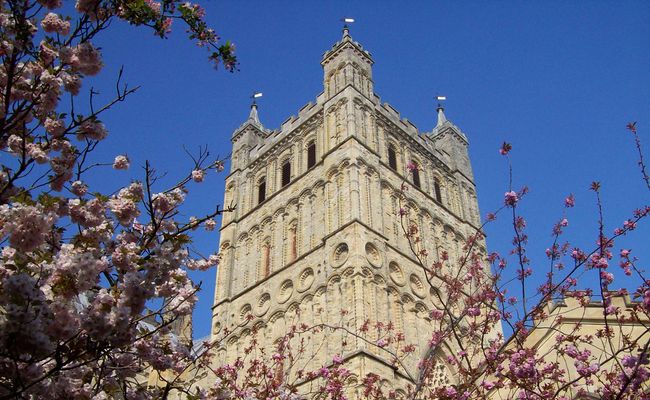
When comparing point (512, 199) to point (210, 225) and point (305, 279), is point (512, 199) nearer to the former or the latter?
point (210, 225)

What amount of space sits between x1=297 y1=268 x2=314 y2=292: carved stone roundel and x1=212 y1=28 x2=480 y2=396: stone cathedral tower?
0.26 feet

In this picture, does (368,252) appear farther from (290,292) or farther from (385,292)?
(290,292)

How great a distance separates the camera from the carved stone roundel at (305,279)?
23.6 metres

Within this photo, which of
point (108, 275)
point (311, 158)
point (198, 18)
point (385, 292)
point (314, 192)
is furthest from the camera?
point (311, 158)

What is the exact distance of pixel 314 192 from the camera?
88.5ft

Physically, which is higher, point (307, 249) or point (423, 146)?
point (423, 146)

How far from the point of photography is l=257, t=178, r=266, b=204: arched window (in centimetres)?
3071

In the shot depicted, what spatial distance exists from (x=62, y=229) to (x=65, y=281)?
4.03ft

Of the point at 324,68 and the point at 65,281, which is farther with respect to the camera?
the point at 324,68

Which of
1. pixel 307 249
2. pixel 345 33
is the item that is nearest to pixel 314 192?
pixel 307 249

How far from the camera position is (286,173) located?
30.6 metres

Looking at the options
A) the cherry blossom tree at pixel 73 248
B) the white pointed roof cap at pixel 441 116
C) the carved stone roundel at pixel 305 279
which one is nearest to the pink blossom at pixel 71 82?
the cherry blossom tree at pixel 73 248

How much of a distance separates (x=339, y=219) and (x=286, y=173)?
7.18 meters

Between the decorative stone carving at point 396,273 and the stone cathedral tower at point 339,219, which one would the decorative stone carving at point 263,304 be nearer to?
the stone cathedral tower at point 339,219
